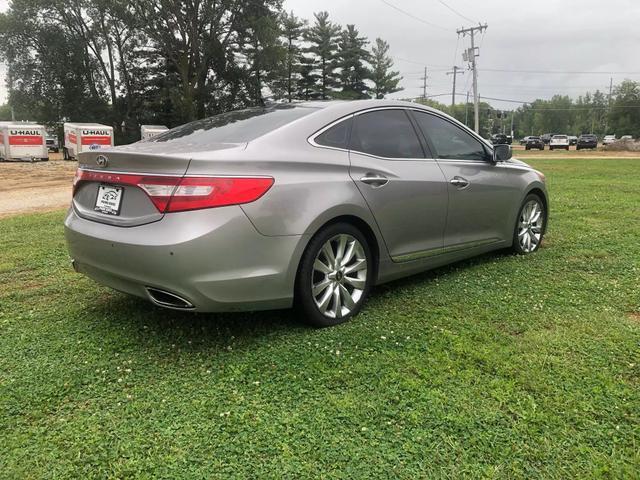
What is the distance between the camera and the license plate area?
3.05 m

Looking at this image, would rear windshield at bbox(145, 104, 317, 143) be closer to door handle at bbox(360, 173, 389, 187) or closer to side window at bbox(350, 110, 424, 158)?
side window at bbox(350, 110, 424, 158)

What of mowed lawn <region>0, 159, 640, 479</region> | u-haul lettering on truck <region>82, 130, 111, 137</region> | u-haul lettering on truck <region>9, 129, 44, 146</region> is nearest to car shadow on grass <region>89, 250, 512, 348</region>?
mowed lawn <region>0, 159, 640, 479</region>

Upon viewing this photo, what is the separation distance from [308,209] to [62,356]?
1638mm

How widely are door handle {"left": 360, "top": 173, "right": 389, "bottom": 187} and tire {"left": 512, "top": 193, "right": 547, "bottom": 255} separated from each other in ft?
6.76

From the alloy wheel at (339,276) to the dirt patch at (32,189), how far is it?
322 inches

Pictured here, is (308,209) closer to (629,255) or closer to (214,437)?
(214,437)

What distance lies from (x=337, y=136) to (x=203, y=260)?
1332 mm

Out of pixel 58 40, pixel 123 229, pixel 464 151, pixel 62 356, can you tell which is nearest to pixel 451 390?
pixel 123 229

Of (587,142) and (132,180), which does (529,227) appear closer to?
(132,180)

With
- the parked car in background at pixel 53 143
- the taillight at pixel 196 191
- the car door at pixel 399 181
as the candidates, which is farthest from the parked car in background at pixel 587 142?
the taillight at pixel 196 191

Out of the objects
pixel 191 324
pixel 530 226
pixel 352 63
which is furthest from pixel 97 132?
pixel 352 63

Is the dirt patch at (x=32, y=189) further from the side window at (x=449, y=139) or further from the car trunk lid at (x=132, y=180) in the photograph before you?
the side window at (x=449, y=139)

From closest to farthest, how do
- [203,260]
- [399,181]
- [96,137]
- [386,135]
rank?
1. [203,260]
2. [399,181]
3. [386,135]
4. [96,137]

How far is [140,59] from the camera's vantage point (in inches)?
1751
